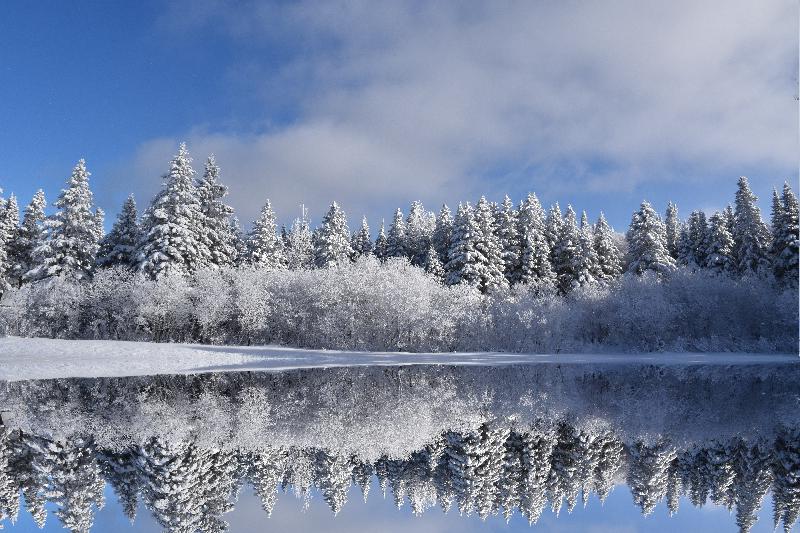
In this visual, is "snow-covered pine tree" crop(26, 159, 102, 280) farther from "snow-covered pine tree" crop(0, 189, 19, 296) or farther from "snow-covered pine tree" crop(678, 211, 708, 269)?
"snow-covered pine tree" crop(678, 211, 708, 269)

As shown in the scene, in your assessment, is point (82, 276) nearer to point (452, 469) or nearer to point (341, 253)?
point (341, 253)

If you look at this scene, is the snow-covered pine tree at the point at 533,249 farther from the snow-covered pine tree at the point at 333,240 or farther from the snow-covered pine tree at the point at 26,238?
the snow-covered pine tree at the point at 26,238

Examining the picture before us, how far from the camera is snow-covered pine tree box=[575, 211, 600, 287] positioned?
205 feet

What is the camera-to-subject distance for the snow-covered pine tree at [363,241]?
81.6m

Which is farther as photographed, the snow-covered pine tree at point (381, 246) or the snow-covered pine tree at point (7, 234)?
the snow-covered pine tree at point (381, 246)

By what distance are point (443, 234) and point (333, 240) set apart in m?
13.9

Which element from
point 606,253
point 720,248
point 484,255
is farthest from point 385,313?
point 720,248

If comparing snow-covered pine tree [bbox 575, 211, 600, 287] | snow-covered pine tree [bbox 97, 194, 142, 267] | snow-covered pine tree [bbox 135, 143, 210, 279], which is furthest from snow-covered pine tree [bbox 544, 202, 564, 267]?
snow-covered pine tree [bbox 97, 194, 142, 267]

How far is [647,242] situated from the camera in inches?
2506

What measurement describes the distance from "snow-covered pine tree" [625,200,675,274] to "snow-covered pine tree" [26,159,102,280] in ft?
178

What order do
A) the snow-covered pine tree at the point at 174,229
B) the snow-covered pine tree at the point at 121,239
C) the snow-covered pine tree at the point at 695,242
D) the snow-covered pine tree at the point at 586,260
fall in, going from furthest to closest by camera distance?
the snow-covered pine tree at the point at 695,242, the snow-covered pine tree at the point at 586,260, the snow-covered pine tree at the point at 121,239, the snow-covered pine tree at the point at 174,229

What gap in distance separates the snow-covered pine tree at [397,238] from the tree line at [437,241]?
18cm

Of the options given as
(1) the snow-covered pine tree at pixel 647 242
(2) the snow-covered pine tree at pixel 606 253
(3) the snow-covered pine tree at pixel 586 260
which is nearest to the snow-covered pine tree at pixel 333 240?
(3) the snow-covered pine tree at pixel 586 260

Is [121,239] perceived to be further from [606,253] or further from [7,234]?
[606,253]
